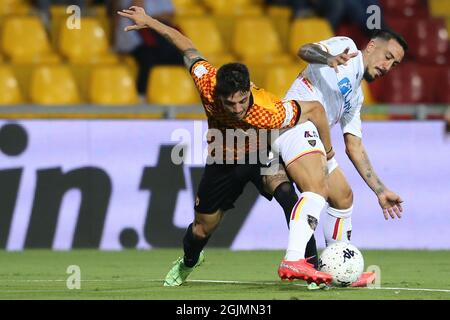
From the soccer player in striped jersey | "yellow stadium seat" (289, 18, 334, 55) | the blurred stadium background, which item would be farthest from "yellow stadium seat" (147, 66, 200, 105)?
the soccer player in striped jersey

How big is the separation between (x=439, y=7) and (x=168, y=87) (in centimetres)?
502

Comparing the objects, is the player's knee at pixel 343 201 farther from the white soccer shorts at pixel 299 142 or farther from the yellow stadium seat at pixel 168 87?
the yellow stadium seat at pixel 168 87

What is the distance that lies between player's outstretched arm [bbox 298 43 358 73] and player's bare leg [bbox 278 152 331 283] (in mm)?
702

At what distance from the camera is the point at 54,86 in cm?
1608

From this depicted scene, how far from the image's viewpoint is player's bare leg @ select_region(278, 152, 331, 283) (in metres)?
9.40

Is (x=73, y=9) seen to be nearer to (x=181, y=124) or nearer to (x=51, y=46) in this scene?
(x=51, y=46)

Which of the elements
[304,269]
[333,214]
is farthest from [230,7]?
[304,269]

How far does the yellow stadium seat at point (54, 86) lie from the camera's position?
16.1 meters

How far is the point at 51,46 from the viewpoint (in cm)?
1727

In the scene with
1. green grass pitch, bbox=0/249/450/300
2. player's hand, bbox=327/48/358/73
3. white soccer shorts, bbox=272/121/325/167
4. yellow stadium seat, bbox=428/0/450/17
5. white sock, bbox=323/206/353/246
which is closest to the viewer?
green grass pitch, bbox=0/249/450/300

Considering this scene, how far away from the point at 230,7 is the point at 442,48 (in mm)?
2996

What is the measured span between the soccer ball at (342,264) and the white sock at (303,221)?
0.26 m

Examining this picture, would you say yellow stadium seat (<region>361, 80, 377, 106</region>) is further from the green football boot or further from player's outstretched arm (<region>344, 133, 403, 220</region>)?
the green football boot

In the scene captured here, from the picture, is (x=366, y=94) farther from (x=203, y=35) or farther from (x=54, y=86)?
(x=54, y=86)
